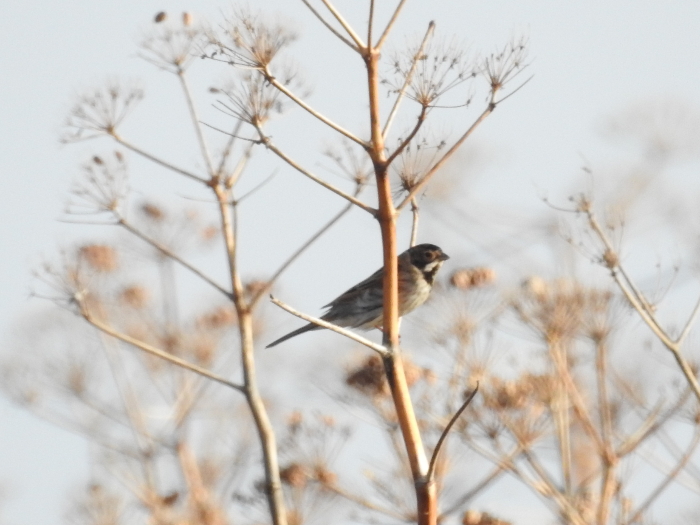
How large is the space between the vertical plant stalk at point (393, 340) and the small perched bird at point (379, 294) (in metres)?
3.95

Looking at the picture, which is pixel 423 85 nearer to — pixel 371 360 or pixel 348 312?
pixel 371 360

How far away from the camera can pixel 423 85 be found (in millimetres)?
4758

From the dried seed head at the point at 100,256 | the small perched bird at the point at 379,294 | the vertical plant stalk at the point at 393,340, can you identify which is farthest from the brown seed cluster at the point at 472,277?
the vertical plant stalk at the point at 393,340

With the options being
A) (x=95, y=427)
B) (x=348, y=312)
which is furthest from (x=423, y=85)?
(x=95, y=427)

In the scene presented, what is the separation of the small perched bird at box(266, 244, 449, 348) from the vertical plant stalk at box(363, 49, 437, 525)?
395cm

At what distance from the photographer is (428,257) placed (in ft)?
30.0

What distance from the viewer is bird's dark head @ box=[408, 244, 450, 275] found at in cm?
904

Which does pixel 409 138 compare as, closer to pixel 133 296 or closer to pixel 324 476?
pixel 324 476

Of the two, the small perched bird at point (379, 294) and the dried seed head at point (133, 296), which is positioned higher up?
the small perched bird at point (379, 294)

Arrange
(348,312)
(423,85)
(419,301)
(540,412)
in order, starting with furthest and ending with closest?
1. (348,312)
2. (419,301)
3. (540,412)
4. (423,85)

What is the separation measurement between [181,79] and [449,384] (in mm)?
2627

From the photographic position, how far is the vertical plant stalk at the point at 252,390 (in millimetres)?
5945

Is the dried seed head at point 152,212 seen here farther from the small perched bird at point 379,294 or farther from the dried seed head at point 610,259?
the dried seed head at point 610,259

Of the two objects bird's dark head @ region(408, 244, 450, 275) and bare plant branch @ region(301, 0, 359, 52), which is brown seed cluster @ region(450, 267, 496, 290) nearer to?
bird's dark head @ region(408, 244, 450, 275)
